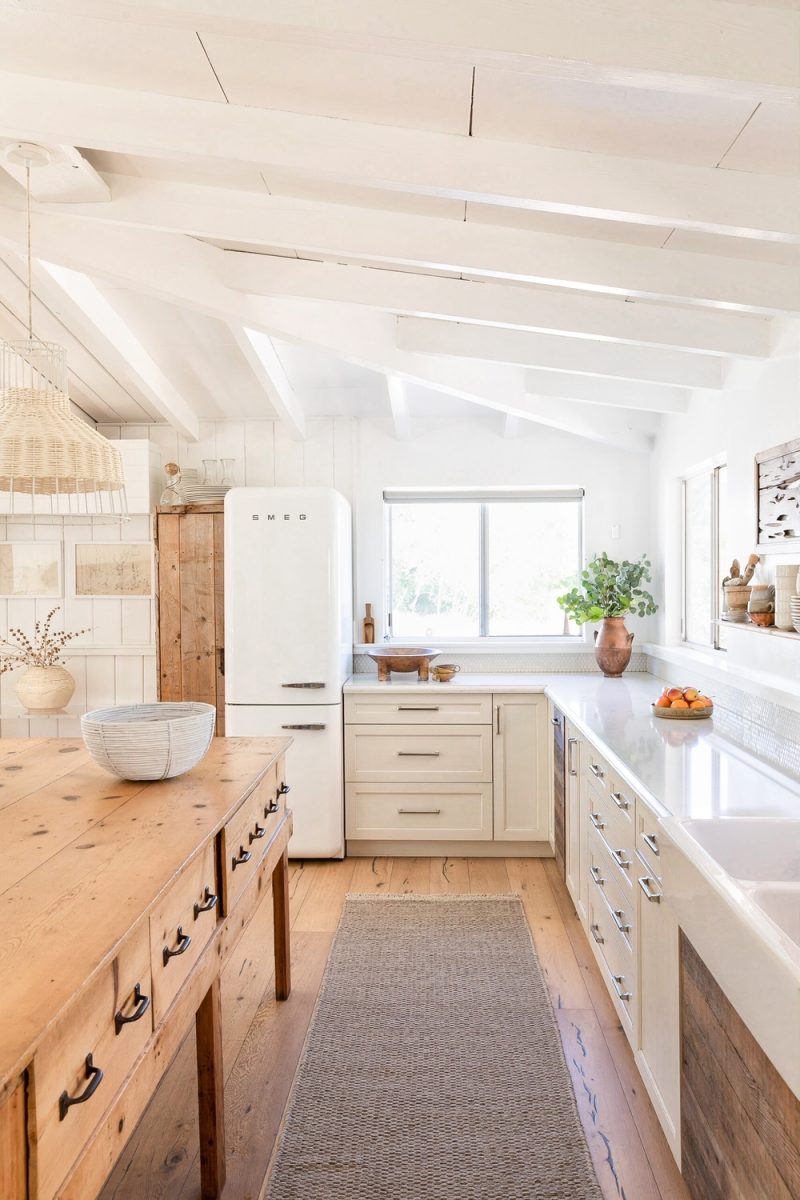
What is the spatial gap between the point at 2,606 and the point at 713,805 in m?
4.30

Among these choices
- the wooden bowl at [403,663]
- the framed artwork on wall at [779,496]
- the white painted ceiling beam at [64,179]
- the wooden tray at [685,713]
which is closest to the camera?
the white painted ceiling beam at [64,179]

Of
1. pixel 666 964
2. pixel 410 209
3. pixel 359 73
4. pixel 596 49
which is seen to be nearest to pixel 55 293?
pixel 410 209

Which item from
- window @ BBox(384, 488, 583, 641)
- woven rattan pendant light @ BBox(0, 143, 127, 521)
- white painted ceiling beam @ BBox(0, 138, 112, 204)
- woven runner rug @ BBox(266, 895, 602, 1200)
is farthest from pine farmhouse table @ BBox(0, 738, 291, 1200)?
window @ BBox(384, 488, 583, 641)

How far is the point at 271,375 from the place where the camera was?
157 inches

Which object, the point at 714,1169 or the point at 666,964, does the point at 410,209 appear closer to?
the point at 666,964

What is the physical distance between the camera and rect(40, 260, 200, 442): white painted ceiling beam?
327 cm

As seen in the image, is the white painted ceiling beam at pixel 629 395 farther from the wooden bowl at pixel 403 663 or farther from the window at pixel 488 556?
the wooden bowl at pixel 403 663

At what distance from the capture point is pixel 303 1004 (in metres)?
2.84

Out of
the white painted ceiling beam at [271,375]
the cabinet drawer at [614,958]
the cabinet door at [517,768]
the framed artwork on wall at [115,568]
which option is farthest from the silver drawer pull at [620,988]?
the framed artwork on wall at [115,568]

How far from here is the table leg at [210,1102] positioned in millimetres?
1904

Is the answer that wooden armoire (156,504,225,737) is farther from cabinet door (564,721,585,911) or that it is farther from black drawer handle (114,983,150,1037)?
black drawer handle (114,983,150,1037)

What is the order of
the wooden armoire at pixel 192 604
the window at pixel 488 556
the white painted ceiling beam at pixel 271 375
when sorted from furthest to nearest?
1. the window at pixel 488 556
2. the wooden armoire at pixel 192 604
3. the white painted ceiling beam at pixel 271 375

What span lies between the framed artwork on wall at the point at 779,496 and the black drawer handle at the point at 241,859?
75.5 inches

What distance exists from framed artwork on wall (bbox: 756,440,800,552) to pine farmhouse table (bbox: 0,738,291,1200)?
1.81 meters
